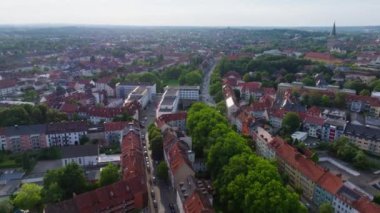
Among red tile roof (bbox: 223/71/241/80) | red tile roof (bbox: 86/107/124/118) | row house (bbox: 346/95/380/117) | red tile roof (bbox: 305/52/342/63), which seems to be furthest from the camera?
red tile roof (bbox: 305/52/342/63)

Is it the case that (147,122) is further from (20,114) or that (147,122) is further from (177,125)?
(20,114)

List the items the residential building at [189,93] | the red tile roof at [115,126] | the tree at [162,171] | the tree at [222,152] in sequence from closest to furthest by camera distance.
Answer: the tree at [222,152], the tree at [162,171], the red tile roof at [115,126], the residential building at [189,93]

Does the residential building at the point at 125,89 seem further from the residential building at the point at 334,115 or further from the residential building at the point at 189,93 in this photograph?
the residential building at the point at 334,115

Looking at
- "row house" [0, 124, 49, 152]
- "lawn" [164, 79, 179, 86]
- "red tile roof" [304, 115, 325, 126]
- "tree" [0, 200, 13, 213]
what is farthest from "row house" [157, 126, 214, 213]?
"lawn" [164, 79, 179, 86]

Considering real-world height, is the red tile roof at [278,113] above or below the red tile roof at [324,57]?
below

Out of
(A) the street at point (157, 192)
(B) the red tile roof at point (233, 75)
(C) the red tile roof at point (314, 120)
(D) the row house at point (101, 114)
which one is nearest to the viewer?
(A) the street at point (157, 192)

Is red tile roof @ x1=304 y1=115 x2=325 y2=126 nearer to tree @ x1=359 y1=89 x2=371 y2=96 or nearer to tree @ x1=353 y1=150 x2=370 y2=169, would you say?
tree @ x1=353 y1=150 x2=370 y2=169

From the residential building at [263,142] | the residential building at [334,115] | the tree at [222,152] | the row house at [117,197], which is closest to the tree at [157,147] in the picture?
the row house at [117,197]
